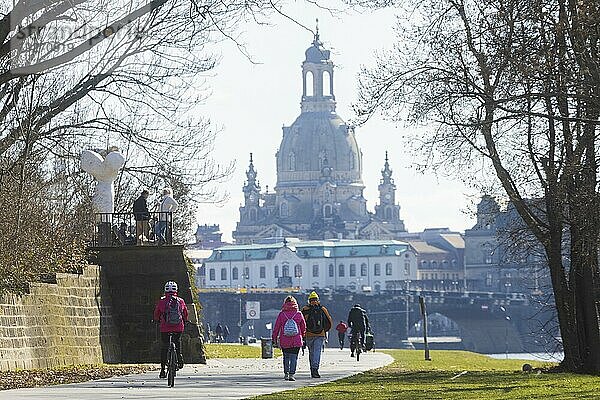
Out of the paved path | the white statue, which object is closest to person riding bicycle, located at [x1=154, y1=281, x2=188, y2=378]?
the paved path

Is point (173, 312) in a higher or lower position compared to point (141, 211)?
lower

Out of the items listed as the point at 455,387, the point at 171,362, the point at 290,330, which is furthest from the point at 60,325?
the point at 455,387

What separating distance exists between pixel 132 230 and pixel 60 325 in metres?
5.24

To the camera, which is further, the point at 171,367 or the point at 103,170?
the point at 103,170

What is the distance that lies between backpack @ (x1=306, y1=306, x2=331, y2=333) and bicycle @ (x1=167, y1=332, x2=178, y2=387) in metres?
3.43

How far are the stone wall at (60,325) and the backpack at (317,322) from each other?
14.8 ft

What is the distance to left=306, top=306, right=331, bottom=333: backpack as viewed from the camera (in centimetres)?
2466

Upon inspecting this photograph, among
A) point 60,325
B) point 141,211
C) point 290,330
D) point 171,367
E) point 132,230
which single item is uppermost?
point 141,211

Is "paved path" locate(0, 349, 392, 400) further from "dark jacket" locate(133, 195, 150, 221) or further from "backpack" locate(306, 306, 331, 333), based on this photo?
"dark jacket" locate(133, 195, 150, 221)

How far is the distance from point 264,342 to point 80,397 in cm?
1749

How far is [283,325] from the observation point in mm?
22812

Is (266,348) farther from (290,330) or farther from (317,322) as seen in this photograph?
(290,330)

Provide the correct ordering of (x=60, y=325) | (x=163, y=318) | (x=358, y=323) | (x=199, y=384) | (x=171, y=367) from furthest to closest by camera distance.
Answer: (x=358, y=323) < (x=60, y=325) < (x=199, y=384) < (x=163, y=318) < (x=171, y=367)

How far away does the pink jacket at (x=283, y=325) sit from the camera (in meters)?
22.8
